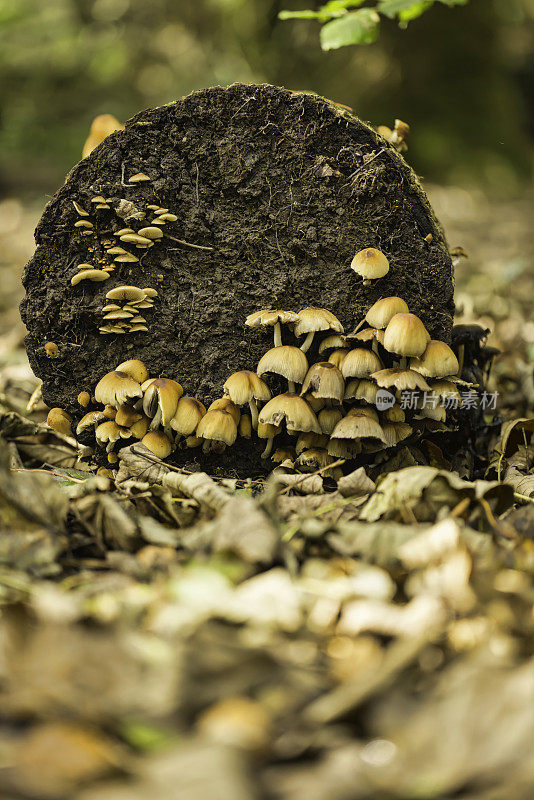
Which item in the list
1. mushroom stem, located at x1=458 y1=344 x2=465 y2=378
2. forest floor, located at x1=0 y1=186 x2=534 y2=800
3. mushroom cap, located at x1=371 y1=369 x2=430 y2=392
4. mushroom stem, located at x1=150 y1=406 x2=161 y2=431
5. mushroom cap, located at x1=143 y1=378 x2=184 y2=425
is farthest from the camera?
mushroom stem, located at x1=458 y1=344 x2=465 y2=378

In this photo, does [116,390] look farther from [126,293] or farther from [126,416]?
→ [126,293]

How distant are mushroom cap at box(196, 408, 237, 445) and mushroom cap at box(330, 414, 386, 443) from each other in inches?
19.7

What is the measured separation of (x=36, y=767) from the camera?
3.32ft

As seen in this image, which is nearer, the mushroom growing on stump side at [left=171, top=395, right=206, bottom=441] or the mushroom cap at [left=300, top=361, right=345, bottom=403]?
the mushroom cap at [left=300, top=361, right=345, bottom=403]

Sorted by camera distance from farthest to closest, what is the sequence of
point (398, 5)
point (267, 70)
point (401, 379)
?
point (267, 70)
point (398, 5)
point (401, 379)

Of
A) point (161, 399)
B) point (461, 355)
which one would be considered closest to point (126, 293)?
point (161, 399)

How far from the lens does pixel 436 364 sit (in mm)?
2770

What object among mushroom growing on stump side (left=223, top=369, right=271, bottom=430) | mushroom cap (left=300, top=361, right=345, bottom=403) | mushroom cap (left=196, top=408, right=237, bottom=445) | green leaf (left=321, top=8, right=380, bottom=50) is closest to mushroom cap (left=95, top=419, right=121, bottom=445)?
mushroom cap (left=196, top=408, right=237, bottom=445)

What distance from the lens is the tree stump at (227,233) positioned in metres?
3.01

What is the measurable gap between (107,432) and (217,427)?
59 centimetres

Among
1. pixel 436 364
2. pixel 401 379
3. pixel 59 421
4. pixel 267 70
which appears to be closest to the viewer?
pixel 401 379

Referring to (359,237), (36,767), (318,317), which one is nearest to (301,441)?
(318,317)

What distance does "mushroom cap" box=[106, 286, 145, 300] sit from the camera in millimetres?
3039

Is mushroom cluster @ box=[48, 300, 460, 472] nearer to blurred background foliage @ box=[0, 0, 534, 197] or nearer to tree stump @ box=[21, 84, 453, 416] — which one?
tree stump @ box=[21, 84, 453, 416]
